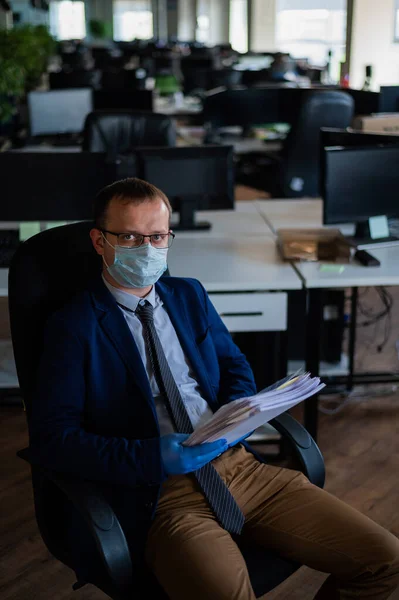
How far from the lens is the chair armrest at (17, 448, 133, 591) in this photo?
4.64 feet

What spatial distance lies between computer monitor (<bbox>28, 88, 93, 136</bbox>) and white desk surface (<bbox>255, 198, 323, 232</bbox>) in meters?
1.72

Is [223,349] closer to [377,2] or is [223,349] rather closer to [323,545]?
[323,545]

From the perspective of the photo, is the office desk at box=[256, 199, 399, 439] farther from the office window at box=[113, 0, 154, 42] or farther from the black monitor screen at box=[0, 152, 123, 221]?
the office window at box=[113, 0, 154, 42]

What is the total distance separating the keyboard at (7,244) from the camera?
282cm

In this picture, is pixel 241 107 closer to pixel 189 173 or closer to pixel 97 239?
pixel 189 173

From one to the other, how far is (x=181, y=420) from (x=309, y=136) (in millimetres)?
3652

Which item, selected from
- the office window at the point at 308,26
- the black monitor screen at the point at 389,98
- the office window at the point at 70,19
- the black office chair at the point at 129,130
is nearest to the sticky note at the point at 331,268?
the black office chair at the point at 129,130

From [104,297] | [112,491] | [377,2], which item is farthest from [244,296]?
[377,2]

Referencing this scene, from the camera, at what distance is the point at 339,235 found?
9.93ft

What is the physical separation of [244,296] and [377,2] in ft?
22.1

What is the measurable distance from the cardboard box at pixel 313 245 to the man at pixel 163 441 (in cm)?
101

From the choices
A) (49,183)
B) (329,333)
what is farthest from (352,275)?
(49,183)

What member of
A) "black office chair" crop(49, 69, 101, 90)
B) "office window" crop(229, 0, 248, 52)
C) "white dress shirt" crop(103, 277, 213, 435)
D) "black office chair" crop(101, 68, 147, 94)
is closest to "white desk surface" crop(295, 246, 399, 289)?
"white dress shirt" crop(103, 277, 213, 435)

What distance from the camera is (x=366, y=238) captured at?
3014mm
